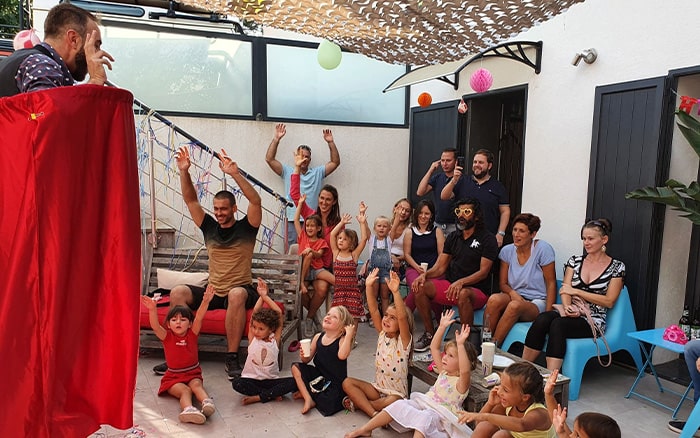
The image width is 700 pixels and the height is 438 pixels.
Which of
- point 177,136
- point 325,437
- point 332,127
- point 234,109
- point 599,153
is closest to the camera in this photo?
point 325,437

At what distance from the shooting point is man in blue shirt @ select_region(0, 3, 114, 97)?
145 cm

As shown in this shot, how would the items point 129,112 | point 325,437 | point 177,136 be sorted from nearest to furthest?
point 129,112 < point 325,437 < point 177,136

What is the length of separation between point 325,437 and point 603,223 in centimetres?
272

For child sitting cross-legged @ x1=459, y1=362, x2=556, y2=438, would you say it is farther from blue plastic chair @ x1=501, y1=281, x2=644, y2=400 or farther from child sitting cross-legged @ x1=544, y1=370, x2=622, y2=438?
blue plastic chair @ x1=501, y1=281, x2=644, y2=400

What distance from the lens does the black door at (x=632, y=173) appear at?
4.14 meters

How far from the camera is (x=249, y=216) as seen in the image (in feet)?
13.9

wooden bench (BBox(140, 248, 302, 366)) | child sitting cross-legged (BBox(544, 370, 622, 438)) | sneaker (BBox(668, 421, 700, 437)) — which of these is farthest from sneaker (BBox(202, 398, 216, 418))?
sneaker (BBox(668, 421, 700, 437))

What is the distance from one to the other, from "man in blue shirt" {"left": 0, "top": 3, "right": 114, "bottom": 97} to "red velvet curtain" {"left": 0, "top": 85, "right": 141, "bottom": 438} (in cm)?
13

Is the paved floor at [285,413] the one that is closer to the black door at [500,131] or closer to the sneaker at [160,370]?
the sneaker at [160,370]

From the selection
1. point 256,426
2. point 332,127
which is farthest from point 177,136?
point 256,426

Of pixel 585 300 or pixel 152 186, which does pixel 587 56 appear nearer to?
pixel 585 300

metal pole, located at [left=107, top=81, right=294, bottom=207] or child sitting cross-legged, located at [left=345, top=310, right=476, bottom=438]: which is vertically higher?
metal pole, located at [left=107, top=81, right=294, bottom=207]

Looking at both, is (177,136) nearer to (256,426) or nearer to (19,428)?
(256,426)

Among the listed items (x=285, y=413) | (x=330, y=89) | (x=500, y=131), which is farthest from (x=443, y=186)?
(x=285, y=413)
